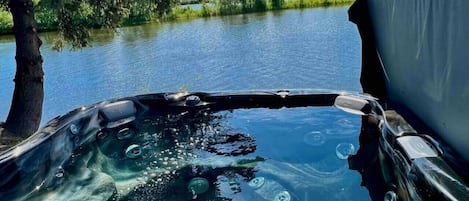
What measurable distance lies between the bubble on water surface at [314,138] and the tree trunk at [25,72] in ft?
8.64

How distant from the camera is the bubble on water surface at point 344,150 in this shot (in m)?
3.18

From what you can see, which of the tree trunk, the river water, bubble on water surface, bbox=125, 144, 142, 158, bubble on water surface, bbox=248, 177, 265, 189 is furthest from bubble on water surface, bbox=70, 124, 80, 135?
the river water

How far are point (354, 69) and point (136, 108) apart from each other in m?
5.47

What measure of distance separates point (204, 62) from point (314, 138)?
6.93 m

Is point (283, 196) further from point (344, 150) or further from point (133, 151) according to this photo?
point (133, 151)

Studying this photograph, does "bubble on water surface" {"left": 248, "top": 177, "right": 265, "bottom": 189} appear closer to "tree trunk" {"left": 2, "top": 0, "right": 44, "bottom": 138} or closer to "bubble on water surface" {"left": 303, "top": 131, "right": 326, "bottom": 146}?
"bubble on water surface" {"left": 303, "top": 131, "right": 326, "bottom": 146}

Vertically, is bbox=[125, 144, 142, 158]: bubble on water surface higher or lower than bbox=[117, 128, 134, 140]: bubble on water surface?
lower

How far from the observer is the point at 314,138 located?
11.5 feet

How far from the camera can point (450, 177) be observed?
1.92 metres

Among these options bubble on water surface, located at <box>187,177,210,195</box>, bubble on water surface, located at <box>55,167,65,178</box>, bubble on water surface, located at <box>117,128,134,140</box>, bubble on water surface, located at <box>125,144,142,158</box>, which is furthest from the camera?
bubble on water surface, located at <box>117,128,134,140</box>

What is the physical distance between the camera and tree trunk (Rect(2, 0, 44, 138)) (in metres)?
4.14

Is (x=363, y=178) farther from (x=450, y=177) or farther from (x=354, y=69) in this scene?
(x=354, y=69)

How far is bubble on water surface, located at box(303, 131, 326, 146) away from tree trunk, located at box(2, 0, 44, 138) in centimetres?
263

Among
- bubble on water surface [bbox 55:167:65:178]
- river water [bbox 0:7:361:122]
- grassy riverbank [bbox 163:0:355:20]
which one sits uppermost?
grassy riverbank [bbox 163:0:355:20]
